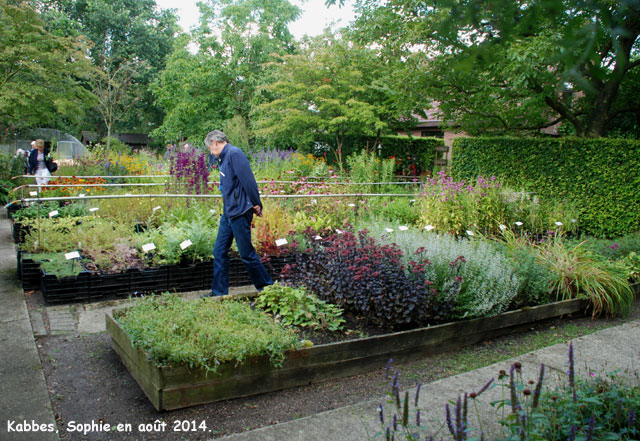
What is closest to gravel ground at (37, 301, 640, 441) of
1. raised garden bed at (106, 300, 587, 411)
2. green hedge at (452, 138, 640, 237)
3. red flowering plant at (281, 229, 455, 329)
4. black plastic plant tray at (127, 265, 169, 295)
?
raised garden bed at (106, 300, 587, 411)

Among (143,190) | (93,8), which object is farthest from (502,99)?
(93,8)

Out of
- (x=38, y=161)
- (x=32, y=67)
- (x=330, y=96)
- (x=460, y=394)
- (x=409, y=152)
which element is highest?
(x=32, y=67)

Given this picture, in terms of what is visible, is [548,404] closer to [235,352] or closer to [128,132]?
[235,352]

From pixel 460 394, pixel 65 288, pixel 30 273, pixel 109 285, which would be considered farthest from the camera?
pixel 30 273

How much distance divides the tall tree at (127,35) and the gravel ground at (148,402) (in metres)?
35.1

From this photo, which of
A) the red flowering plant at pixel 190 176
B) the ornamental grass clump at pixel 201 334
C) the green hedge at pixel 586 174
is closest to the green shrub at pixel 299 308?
the ornamental grass clump at pixel 201 334

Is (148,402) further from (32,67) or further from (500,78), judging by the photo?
(32,67)

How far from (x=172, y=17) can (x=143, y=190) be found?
36617mm

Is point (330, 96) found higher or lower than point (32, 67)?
lower

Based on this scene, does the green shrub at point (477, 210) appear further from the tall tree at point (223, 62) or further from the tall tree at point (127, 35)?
the tall tree at point (127, 35)

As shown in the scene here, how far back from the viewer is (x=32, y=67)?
15188 millimetres

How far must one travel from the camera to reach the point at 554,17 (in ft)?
5.67

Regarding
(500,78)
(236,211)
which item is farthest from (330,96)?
(236,211)

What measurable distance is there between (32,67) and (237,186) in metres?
14.2
